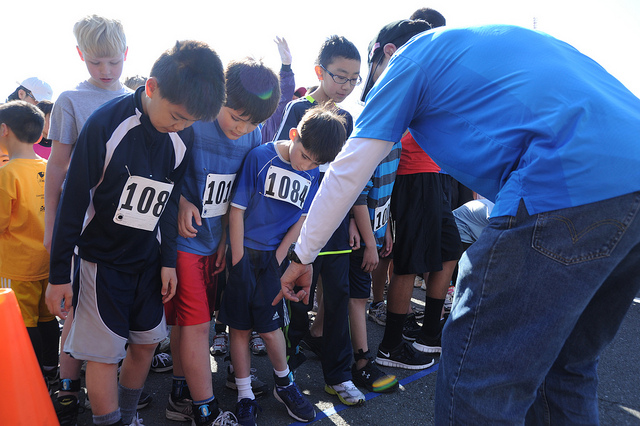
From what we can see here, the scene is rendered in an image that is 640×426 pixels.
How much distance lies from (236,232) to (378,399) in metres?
1.26

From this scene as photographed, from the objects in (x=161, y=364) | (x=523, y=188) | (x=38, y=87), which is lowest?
(x=161, y=364)

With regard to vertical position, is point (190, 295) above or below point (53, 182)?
below

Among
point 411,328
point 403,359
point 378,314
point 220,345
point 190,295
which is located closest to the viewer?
point 190,295

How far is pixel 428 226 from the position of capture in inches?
113

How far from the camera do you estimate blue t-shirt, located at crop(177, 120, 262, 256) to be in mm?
2047

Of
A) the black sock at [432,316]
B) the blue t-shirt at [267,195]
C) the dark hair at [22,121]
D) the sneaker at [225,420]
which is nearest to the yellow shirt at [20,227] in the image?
the dark hair at [22,121]

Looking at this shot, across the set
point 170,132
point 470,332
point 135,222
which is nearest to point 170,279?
point 135,222

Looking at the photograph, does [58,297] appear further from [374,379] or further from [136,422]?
[374,379]

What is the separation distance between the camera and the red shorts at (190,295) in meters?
2.03

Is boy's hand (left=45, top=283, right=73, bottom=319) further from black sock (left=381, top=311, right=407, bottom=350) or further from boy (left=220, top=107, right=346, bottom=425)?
black sock (left=381, top=311, right=407, bottom=350)

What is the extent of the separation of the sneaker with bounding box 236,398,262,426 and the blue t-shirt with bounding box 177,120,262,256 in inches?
29.7

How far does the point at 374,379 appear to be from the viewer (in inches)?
99.8

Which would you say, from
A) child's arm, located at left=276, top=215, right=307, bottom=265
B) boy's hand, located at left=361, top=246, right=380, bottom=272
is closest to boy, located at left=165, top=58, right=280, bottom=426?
child's arm, located at left=276, top=215, right=307, bottom=265

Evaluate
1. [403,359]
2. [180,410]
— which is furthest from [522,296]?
[403,359]
